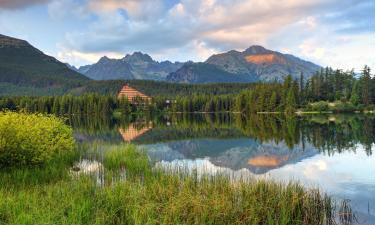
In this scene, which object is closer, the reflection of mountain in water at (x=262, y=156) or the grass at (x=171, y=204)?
the grass at (x=171, y=204)

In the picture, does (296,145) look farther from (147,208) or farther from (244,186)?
(147,208)

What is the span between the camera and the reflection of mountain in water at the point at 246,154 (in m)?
42.2

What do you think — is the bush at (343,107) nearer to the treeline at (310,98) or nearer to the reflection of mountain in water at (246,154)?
the treeline at (310,98)

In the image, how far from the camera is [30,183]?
945 inches

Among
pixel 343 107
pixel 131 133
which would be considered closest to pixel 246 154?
pixel 131 133

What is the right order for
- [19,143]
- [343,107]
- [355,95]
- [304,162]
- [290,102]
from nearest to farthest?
1. [19,143]
2. [304,162]
3. [290,102]
4. [355,95]
5. [343,107]

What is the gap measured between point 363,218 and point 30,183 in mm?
18716

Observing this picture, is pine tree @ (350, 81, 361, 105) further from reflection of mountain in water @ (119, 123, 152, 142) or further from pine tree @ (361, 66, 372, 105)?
reflection of mountain in water @ (119, 123, 152, 142)

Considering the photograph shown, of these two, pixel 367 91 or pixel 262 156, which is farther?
pixel 367 91

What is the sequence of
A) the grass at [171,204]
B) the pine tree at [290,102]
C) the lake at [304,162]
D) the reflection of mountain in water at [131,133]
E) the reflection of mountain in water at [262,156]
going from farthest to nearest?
the pine tree at [290,102]
the reflection of mountain in water at [131,133]
the reflection of mountain in water at [262,156]
the lake at [304,162]
the grass at [171,204]

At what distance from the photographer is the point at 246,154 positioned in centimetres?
5228

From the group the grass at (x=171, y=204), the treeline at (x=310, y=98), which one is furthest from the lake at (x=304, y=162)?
the treeline at (x=310, y=98)

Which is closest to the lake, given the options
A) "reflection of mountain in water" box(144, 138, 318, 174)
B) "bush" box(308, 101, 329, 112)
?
"reflection of mountain in water" box(144, 138, 318, 174)

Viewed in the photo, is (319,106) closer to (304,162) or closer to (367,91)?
(367,91)
